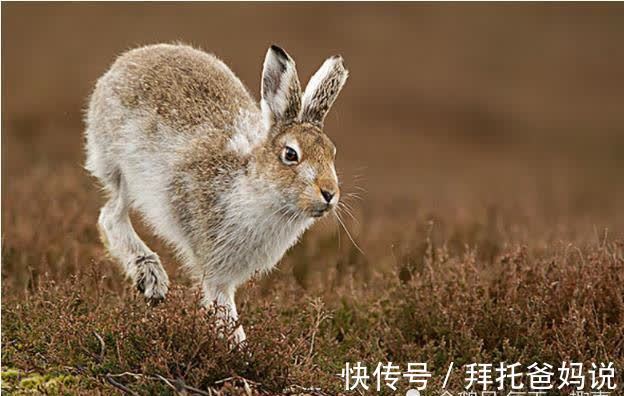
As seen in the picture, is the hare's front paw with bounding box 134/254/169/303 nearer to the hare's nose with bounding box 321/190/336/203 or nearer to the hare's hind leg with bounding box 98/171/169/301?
the hare's hind leg with bounding box 98/171/169/301

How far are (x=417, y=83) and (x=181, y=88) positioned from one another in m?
12.8

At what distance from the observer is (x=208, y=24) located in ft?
59.8

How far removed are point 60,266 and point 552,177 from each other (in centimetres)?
951

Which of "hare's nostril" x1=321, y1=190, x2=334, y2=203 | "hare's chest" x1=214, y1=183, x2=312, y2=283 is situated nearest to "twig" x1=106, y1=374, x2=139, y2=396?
"hare's chest" x1=214, y1=183, x2=312, y2=283

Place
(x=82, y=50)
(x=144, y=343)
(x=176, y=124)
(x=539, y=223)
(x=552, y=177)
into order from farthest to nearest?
(x=82, y=50) < (x=552, y=177) < (x=539, y=223) < (x=176, y=124) < (x=144, y=343)

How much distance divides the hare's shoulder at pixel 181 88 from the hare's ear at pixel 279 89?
41 centimetres

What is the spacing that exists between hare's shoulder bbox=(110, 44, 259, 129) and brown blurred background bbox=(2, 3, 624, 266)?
5.24 metres

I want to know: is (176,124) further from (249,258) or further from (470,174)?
(470,174)

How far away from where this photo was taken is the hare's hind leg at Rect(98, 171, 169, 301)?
621 cm

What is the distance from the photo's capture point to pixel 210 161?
18.8 feet

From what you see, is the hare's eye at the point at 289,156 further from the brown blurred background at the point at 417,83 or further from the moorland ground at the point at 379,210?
the brown blurred background at the point at 417,83

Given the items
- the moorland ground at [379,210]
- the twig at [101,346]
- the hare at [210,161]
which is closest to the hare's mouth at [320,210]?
the hare at [210,161]

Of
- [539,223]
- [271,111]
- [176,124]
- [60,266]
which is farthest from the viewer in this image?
[539,223]

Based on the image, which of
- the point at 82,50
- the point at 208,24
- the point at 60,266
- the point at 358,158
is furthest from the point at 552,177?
the point at 60,266
